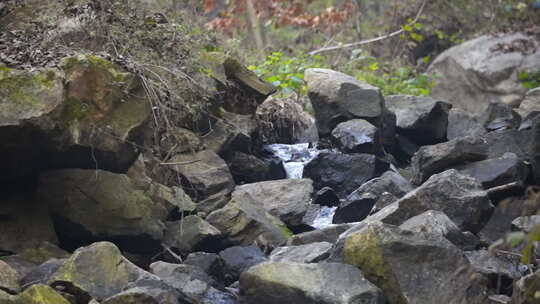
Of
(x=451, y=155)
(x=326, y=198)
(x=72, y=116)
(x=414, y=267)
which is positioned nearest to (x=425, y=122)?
(x=451, y=155)

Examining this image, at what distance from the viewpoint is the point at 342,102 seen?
377 inches

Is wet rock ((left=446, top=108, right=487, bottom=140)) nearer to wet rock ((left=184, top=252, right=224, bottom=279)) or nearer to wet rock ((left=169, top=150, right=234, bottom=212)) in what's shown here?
wet rock ((left=169, top=150, right=234, bottom=212))

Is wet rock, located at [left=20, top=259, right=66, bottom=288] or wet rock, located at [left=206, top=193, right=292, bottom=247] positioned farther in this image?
wet rock, located at [left=206, top=193, right=292, bottom=247]

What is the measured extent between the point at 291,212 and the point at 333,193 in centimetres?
73

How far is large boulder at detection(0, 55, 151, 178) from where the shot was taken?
5402 mm

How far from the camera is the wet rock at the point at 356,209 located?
7.28m

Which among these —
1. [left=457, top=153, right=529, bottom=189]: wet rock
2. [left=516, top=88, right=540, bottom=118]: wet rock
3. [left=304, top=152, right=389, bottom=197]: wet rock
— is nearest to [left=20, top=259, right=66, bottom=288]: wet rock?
[left=304, top=152, right=389, bottom=197]: wet rock

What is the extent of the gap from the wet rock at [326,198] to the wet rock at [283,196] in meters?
0.18

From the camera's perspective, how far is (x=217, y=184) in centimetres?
763

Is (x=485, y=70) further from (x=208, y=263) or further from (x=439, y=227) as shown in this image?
(x=208, y=263)

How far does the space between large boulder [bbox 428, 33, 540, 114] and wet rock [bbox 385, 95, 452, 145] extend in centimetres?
361

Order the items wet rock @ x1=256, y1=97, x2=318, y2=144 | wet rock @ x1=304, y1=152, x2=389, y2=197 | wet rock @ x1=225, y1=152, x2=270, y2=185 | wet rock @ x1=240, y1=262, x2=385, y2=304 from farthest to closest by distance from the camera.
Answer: wet rock @ x1=256, y1=97, x2=318, y2=144, wet rock @ x1=225, y1=152, x2=270, y2=185, wet rock @ x1=304, y1=152, x2=389, y2=197, wet rock @ x1=240, y1=262, x2=385, y2=304

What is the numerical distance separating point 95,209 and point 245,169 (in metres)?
2.63

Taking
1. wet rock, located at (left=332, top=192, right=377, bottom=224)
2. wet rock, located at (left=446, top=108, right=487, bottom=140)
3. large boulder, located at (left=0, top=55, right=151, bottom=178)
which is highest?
large boulder, located at (left=0, top=55, right=151, bottom=178)
